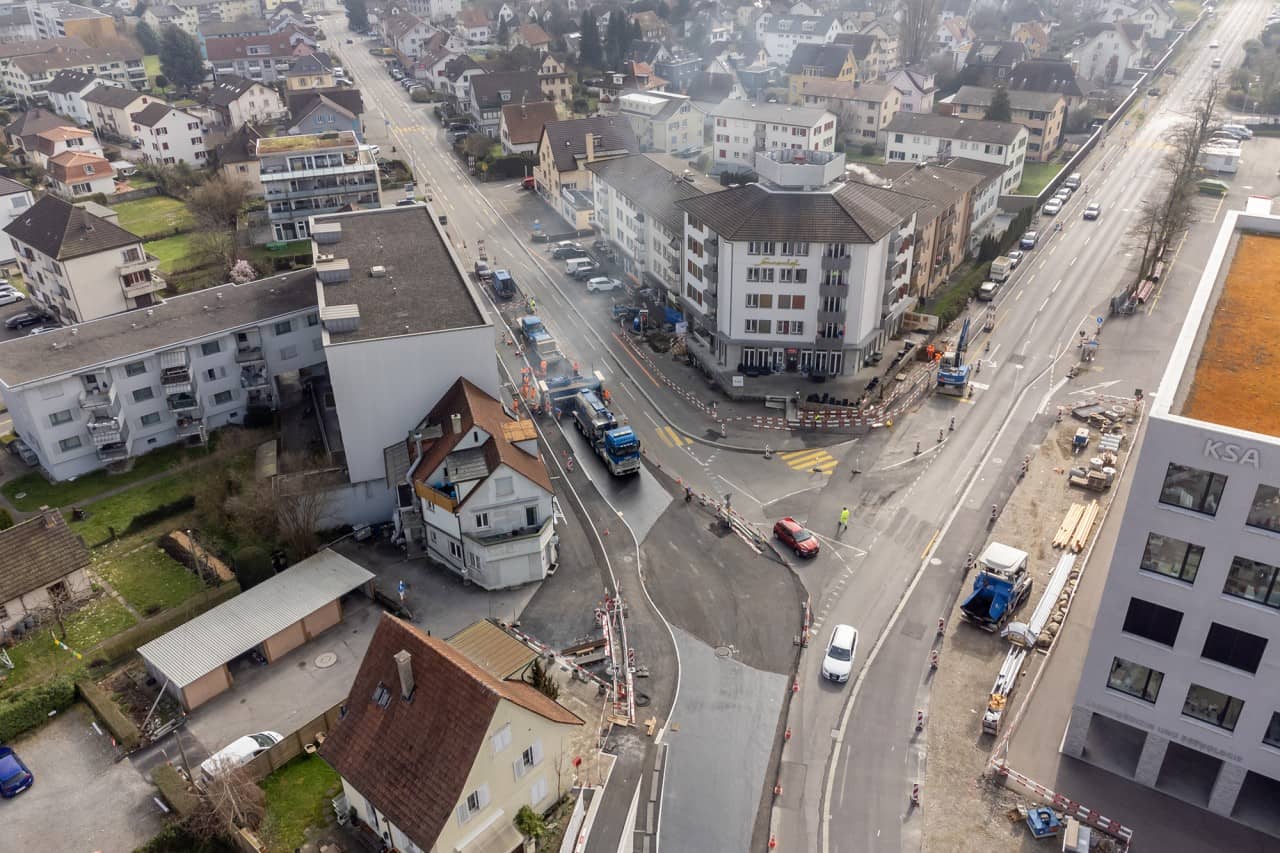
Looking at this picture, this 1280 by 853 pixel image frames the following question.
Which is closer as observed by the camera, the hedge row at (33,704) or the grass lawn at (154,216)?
the hedge row at (33,704)

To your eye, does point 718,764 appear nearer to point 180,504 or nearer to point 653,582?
point 653,582

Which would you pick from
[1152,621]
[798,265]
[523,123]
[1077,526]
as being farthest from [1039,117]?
[1152,621]

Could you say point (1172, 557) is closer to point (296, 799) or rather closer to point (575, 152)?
point (296, 799)

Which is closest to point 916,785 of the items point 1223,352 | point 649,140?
point 1223,352

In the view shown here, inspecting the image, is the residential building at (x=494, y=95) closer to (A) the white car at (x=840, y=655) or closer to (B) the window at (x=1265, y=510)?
(A) the white car at (x=840, y=655)

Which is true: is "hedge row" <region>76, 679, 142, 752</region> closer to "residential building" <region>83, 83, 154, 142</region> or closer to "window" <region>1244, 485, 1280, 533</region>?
Result: "window" <region>1244, 485, 1280, 533</region>

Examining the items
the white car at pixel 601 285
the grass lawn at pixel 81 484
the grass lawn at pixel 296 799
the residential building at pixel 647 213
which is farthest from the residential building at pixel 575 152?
the grass lawn at pixel 296 799
